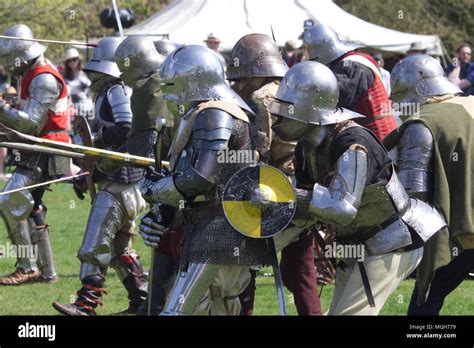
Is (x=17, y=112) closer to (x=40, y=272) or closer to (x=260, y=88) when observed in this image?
(x=40, y=272)

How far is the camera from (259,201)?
5.17m

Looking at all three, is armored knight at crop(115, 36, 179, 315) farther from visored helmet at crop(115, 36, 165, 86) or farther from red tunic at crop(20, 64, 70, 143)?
red tunic at crop(20, 64, 70, 143)

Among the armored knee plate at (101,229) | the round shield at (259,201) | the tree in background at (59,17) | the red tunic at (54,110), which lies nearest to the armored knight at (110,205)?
the armored knee plate at (101,229)

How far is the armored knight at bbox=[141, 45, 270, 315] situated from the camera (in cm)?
532

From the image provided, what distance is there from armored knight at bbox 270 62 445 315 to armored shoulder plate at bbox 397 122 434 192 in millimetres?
282

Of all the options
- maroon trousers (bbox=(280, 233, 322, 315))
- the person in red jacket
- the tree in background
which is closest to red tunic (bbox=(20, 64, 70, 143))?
the person in red jacket

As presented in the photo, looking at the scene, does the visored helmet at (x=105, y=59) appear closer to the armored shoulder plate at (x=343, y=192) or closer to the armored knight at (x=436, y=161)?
the armored knight at (x=436, y=161)

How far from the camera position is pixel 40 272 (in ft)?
29.6

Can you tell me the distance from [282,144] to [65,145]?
4.07ft

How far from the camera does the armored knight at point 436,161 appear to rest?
5840mm

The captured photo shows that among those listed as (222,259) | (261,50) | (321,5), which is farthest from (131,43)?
(321,5)

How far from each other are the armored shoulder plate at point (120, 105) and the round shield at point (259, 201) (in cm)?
245

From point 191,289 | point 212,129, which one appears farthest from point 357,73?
point 191,289

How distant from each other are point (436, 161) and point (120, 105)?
2484mm
